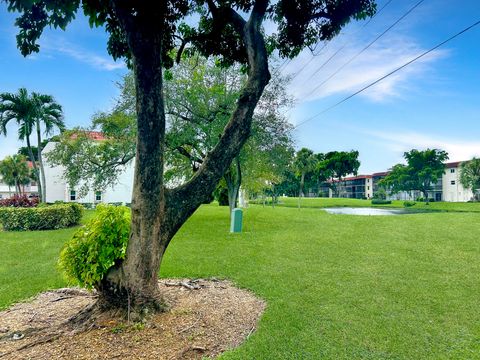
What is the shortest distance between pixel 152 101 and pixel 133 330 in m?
2.84

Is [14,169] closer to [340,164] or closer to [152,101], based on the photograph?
[152,101]

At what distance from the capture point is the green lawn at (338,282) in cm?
384

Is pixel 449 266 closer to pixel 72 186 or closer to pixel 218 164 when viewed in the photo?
pixel 218 164

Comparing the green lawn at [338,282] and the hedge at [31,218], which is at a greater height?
the hedge at [31,218]

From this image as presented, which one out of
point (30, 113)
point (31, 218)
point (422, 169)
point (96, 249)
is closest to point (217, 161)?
point (96, 249)

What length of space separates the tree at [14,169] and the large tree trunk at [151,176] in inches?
2403

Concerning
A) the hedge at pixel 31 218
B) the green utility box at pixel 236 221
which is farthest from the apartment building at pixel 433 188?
the hedge at pixel 31 218

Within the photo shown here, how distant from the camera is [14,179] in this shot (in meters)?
56.6

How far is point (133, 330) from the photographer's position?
404 cm

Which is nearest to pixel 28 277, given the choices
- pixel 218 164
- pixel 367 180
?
pixel 218 164

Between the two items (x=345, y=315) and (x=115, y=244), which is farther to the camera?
(x=345, y=315)

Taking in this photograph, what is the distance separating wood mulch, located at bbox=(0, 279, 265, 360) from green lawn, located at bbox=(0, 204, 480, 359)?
0.39 meters

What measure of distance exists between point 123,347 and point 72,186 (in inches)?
584

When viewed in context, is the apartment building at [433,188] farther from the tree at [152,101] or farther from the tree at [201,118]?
the tree at [152,101]
